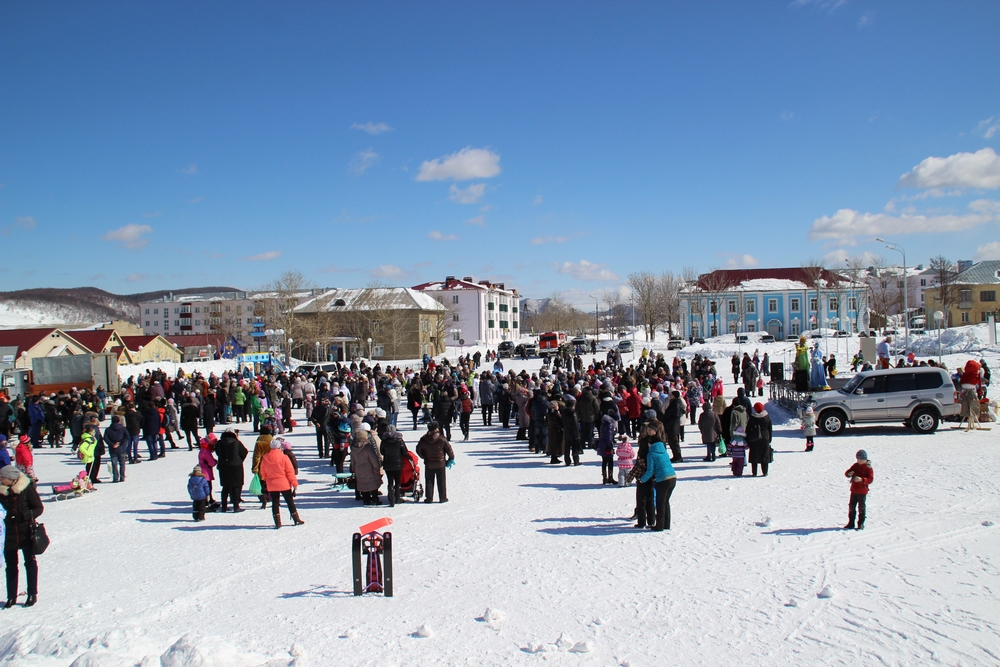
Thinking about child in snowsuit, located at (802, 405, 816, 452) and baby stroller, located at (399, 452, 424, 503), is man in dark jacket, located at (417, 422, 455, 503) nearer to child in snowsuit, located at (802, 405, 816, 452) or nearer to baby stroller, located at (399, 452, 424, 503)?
baby stroller, located at (399, 452, 424, 503)

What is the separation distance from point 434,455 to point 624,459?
3199 millimetres

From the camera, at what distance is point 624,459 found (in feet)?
38.2

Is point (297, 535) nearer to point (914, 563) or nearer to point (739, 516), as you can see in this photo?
point (739, 516)

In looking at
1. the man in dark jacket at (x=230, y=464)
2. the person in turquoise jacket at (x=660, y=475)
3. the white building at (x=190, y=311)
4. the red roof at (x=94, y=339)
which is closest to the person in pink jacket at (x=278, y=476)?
the man in dark jacket at (x=230, y=464)

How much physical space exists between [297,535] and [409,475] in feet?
7.10

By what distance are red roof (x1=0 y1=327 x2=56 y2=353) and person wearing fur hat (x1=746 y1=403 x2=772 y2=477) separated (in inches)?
2124

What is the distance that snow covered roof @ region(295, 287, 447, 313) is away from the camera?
68.1m

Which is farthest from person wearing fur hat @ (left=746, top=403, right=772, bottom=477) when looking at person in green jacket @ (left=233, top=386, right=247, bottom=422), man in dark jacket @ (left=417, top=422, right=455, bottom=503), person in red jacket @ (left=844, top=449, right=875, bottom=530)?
person in green jacket @ (left=233, top=386, right=247, bottom=422)

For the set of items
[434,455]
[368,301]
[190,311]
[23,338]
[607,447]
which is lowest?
[607,447]

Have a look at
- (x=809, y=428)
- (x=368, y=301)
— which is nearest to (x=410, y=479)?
(x=809, y=428)

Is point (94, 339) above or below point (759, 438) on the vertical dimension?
above

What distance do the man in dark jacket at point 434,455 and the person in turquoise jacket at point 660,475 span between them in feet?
10.7

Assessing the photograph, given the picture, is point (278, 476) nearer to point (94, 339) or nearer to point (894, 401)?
point (894, 401)

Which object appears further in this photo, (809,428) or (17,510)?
(809,428)
